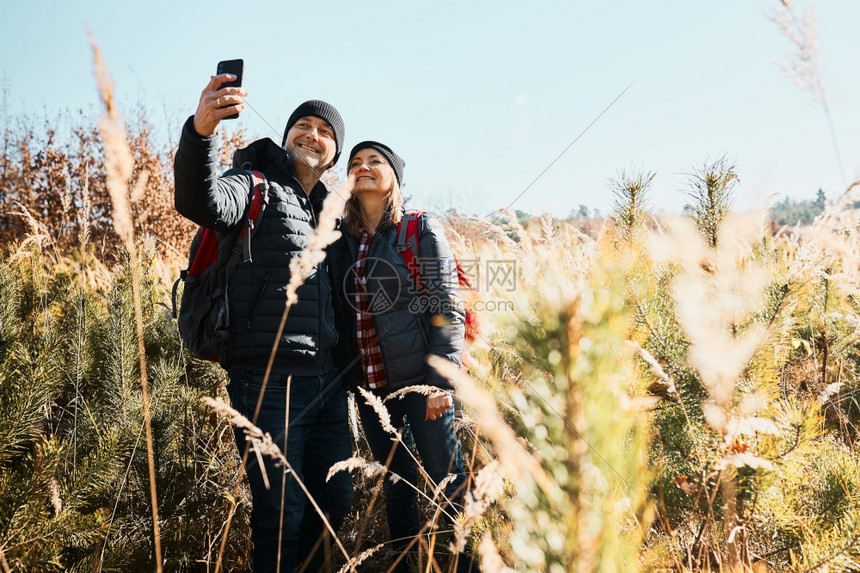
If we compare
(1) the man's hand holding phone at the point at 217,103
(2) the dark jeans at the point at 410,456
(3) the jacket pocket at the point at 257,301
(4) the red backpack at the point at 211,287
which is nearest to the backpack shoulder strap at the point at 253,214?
(4) the red backpack at the point at 211,287

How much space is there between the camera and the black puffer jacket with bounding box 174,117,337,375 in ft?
6.35

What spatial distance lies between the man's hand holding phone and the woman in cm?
74

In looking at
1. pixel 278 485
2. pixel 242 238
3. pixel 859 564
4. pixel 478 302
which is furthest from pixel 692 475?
pixel 242 238

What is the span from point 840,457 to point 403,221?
1979 millimetres

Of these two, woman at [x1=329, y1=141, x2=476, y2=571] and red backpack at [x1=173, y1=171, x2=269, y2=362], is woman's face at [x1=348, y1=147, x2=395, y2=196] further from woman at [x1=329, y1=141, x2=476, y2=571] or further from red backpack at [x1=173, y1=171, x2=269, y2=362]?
red backpack at [x1=173, y1=171, x2=269, y2=362]

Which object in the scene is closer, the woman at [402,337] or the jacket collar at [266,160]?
the woman at [402,337]

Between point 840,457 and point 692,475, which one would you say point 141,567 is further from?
point 840,457

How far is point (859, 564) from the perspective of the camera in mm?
1126

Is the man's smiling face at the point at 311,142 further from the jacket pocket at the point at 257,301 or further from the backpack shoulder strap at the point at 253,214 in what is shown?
the jacket pocket at the point at 257,301

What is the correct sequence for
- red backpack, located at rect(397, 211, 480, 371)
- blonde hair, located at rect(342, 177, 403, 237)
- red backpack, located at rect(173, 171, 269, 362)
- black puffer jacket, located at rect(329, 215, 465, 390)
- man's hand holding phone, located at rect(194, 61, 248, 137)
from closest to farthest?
man's hand holding phone, located at rect(194, 61, 248, 137) → red backpack, located at rect(173, 171, 269, 362) → black puffer jacket, located at rect(329, 215, 465, 390) → red backpack, located at rect(397, 211, 480, 371) → blonde hair, located at rect(342, 177, 403, 237)

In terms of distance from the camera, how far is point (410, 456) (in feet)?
8.32

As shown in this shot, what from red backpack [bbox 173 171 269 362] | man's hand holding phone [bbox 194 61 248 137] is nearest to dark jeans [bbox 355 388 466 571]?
red backpack [bbox 173 171 269 362]

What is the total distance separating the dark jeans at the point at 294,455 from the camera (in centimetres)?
206

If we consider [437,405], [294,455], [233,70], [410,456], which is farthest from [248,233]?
[410,456]
